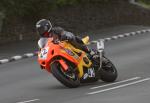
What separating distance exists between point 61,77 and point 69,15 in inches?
750

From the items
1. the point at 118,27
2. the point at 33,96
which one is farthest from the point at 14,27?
the point at 33,96

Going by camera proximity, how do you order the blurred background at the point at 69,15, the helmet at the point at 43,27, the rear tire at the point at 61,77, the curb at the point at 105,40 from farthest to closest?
the blurred background at the point at 69,15
the curb at the point at 105,40
the helmet at the point at 43,27
the rear tire at the point at 61,77

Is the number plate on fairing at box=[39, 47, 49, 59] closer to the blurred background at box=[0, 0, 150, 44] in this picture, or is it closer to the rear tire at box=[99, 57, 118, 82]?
the rear tire at box=[99, 57, 118, 82]

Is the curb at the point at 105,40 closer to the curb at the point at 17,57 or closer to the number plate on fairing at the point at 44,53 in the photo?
the curb at the point at 17,57

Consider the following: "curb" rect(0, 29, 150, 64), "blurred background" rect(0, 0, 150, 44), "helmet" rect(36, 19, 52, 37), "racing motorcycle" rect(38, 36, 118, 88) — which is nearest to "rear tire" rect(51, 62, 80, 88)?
"racing motorcycle" rect(38, 36, 118, 88)

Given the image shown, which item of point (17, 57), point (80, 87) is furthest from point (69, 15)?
point (80, 87)

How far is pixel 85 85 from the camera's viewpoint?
1498 cm

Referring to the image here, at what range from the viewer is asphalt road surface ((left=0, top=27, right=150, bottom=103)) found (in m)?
12.7

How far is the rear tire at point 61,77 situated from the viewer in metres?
14.1

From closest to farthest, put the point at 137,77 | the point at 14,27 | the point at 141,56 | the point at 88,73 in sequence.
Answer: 1. the point at 88,73
2. the point at 137,77
3. the point at 141,56
4. the point at 14,27

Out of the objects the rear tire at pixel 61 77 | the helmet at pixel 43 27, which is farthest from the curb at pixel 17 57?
the rear tire at pixel 61 77

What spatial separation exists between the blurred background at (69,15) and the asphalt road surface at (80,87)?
6166 mm

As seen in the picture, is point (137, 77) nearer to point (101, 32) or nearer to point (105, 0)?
point (101, 32)

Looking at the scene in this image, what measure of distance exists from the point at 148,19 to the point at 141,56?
1713 centimetres
